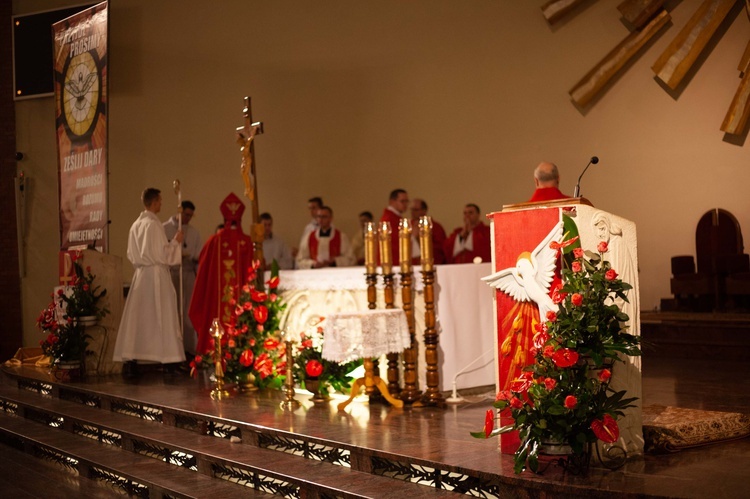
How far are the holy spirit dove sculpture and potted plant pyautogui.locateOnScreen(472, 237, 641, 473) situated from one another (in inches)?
6.7

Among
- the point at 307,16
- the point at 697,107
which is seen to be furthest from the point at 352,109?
the point at 697,107

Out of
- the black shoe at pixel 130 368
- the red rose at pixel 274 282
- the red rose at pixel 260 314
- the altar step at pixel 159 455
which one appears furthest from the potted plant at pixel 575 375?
the black shoe at pixel 130 368

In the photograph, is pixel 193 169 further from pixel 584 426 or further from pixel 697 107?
pixel 584 426

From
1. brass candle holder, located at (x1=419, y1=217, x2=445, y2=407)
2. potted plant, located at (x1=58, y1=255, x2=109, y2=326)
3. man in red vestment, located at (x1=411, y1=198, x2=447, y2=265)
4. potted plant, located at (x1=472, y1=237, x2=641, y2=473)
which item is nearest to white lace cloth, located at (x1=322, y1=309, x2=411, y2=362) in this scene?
brass candle holder, located at (x1=419, y1=217, x2=445, y2=407)

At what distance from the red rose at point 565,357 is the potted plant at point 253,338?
3497mm

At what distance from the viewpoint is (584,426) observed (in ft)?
12.1

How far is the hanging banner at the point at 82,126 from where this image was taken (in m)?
8.83

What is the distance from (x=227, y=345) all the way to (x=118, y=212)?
615 centimetres

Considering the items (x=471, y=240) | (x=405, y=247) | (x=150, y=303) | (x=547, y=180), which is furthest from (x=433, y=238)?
(x=547, y=180)

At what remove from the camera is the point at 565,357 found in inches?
144

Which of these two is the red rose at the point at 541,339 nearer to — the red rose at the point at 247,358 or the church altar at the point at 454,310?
the church altar at the point at 454,310

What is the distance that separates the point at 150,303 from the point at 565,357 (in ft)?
18.5

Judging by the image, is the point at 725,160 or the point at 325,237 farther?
the point at 325,237

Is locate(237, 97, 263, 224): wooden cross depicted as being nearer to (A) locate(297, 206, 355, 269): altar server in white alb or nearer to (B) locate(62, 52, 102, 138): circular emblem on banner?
(B) locate(62, 52, 102, 138): circular emblem on banner
